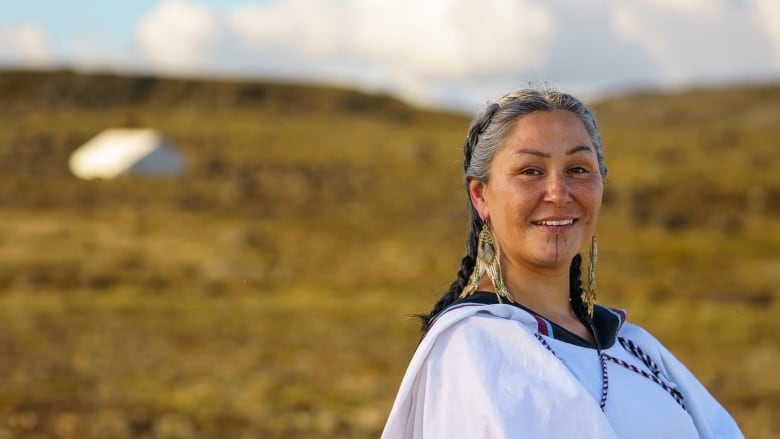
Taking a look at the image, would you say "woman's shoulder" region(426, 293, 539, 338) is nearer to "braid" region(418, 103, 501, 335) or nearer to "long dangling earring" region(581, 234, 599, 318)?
"braid" region(418, 103, 501, 335)

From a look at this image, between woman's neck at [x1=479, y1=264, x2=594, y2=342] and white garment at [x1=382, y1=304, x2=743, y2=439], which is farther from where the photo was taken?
woman's neck at [x1=479, y1=264, x2=594, y2=342]

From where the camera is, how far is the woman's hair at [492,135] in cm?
239

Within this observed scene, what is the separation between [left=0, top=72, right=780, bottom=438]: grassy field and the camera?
973 cm

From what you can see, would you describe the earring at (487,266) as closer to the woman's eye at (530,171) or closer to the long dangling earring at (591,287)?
the woman's eye at (530,171)

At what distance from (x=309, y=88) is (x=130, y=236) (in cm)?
4380

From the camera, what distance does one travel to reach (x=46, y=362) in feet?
36.5

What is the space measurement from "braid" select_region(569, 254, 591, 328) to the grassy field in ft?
19.0

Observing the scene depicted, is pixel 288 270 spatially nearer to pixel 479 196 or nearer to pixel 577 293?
pixel 577 293

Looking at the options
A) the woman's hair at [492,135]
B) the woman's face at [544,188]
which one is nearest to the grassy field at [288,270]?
the woman's hair at [492,135]

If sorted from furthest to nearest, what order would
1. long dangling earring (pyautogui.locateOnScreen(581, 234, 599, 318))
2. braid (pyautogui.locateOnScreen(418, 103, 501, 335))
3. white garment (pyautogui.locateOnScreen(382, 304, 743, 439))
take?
long dangling earring (pyautogui.locateOnScreen(581, 234, 599, 318)) → braid (pyautogui.locateOnScreen(418, 103, 501, 335)) → white garment (pyautogui.locateOnScreen(382, 304, 743, 439))

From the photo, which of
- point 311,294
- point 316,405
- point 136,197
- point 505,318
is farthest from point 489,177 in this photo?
point 136,197

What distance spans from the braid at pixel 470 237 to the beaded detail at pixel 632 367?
26cm

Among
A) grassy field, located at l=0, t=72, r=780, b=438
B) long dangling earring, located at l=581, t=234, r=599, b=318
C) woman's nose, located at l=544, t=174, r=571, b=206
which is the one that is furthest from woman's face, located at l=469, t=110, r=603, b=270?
grassy field, located at l=0, t=72, r=780, b=438

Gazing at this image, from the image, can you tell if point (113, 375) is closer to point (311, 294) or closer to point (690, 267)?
point (311, 294)
